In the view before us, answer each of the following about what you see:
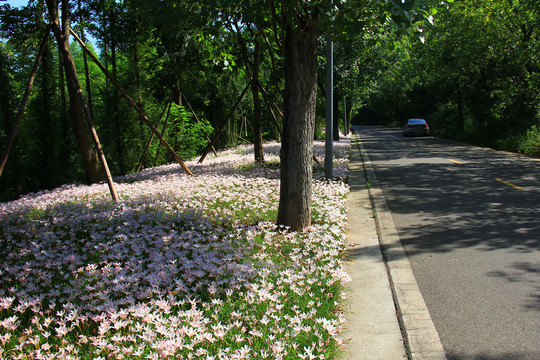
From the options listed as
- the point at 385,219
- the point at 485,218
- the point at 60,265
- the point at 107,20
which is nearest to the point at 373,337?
the point at 60,265

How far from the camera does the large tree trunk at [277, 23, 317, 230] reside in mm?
5895

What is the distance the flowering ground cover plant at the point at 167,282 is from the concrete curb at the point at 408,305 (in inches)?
23.0

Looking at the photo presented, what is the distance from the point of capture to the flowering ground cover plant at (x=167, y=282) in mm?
3012

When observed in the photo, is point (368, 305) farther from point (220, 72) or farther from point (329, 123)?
point (220, 72)

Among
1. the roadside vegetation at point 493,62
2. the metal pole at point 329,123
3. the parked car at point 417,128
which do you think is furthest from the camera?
the parked car at point 417,128

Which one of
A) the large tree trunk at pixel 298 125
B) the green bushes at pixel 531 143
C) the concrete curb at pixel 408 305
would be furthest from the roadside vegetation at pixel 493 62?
the concrete curb at pixel 408 305

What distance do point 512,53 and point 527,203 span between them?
1691 cm

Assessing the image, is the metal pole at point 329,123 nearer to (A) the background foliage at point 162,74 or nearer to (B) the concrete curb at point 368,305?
(A) the background foliage at point 162,74

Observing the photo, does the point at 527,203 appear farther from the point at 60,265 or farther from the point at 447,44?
the point at 447,44

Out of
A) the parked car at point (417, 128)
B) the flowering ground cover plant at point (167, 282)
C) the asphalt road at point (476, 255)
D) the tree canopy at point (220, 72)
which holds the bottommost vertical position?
the asphalt road at point (476, 255)

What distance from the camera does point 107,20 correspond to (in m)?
17.7

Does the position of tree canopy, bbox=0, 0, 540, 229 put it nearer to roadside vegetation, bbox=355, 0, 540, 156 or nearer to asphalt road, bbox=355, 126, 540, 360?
roadside vegetation, bbox=355, 0, 540, 156

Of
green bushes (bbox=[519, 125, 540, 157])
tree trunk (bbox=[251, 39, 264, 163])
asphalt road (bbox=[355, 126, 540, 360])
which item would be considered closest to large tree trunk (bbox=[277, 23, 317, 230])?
asphalt road (bbox=[355, 126, 540, 360])

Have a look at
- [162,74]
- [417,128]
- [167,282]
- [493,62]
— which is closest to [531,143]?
[493,62]
